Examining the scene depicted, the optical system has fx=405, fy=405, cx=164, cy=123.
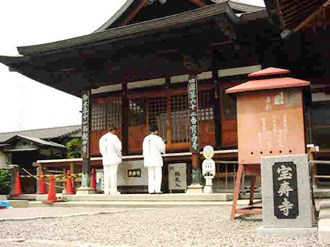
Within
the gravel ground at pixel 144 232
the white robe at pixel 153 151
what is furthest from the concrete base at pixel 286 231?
the white robe at pixel 153 151

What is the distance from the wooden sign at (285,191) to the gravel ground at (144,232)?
13.3 inches

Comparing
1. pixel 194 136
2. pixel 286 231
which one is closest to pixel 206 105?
pixel 194 136

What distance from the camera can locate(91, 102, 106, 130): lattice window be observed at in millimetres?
14188

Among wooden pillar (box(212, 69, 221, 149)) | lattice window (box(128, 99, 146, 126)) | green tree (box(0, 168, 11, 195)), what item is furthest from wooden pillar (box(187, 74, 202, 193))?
green tree (box(0, 168, 11, 195))

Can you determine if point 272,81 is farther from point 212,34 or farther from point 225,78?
point 225,78

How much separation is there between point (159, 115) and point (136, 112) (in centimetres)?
102

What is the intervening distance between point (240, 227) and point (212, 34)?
6.03m

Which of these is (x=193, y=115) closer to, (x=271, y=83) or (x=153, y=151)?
(x=153, y=151)

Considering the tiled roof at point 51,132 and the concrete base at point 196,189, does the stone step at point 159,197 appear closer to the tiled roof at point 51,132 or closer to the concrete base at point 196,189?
the concrete base at point 196,189

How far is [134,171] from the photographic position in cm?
1239

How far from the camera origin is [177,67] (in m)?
11.1

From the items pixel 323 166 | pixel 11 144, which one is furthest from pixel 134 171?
pixel 11 144

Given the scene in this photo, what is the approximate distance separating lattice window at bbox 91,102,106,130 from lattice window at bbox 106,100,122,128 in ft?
0.70

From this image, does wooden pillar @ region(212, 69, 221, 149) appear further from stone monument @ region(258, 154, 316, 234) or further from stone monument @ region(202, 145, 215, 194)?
stone monument @ region(258, 154, 316, 234)
